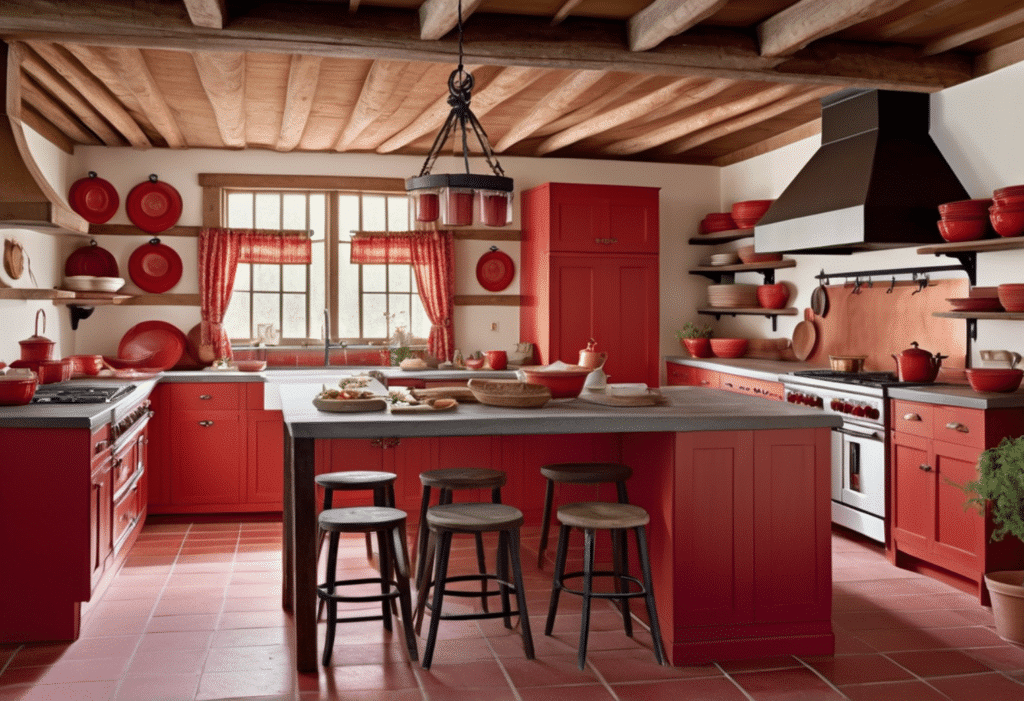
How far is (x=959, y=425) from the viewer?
4625 millimetres

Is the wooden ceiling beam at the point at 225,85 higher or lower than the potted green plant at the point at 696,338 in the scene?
higher

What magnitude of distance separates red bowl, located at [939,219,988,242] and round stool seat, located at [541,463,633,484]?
2.31 meters

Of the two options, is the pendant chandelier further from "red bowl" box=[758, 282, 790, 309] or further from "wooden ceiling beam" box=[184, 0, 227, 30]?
"red bowl" box=[758, 282, 790, 309]

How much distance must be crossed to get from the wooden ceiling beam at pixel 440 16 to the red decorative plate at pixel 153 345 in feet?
12.2

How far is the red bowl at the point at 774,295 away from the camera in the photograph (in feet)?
23.8

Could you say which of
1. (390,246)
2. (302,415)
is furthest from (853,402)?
(390,246)

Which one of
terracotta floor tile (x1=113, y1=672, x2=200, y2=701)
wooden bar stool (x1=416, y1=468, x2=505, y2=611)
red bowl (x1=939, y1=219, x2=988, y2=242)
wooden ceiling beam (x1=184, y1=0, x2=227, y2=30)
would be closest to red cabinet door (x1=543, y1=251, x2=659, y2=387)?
red bowl (x1=939, y1=219, x2=988, y2=242)

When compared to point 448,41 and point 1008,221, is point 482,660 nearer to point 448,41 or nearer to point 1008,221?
point 448,41

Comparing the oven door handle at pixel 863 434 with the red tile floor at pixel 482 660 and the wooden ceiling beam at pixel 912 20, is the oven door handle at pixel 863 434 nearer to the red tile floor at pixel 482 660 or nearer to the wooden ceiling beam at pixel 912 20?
the red tile floor at pixel 482 660

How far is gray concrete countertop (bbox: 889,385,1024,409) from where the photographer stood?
14.7 ft

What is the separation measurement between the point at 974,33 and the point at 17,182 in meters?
4.73

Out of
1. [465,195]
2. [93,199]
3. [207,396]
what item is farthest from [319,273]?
[465,195]

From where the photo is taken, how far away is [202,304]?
726 centimetres

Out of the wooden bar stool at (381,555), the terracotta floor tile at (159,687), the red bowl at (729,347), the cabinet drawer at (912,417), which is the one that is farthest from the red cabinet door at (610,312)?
the terracotta floor tile at (159,687)
